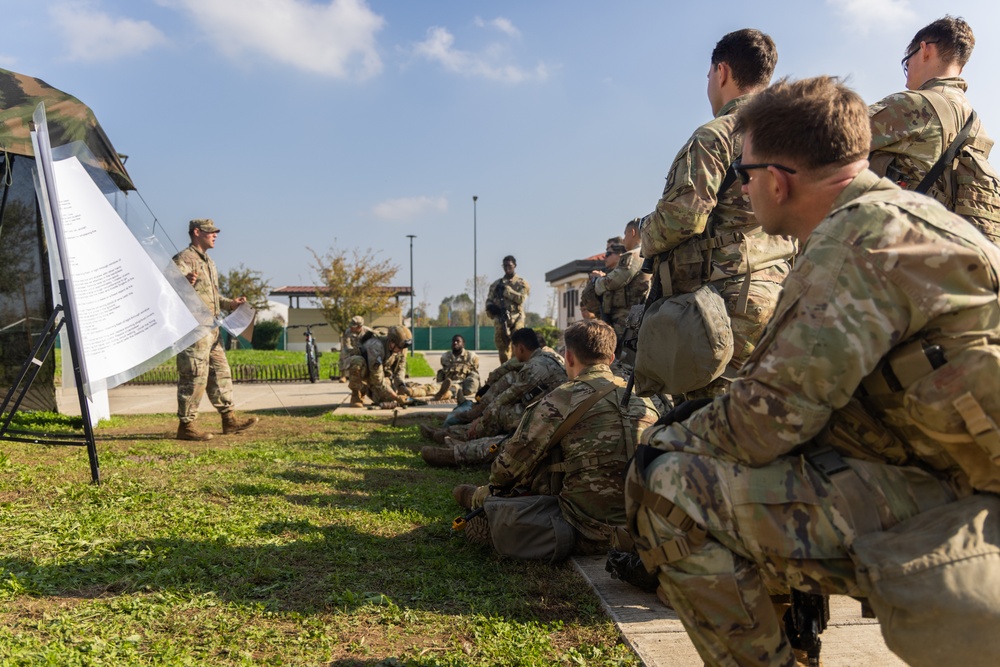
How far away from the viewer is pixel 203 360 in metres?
7.52

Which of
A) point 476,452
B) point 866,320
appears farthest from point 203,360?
point 866,320

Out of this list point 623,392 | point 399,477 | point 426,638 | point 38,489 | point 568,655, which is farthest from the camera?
point 399,477

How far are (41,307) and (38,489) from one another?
2.94m

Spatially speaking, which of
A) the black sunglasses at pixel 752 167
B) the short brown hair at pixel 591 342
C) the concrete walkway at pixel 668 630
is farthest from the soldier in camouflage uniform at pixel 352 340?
the black sunglasses at pixel 752 167

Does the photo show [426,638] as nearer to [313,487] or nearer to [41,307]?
[313,487]

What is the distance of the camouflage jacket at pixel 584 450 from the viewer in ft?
11.5

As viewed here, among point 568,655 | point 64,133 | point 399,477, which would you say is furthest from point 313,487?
point 64,133

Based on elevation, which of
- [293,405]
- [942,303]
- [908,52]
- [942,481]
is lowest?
[293,405]

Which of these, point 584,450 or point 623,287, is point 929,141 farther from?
point 623,287

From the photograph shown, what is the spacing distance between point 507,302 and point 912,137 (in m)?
9.88

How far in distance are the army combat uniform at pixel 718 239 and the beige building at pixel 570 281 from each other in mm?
26493

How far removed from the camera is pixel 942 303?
5.39 ft

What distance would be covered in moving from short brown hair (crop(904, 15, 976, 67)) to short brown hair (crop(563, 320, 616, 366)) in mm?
2098

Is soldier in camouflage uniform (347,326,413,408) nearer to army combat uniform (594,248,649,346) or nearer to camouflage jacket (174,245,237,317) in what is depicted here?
camouflage jacket (174,245,237,317)
